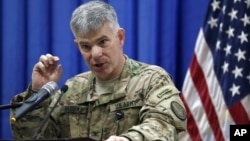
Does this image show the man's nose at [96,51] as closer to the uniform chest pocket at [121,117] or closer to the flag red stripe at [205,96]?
the uniform chest pocket at [121,117]

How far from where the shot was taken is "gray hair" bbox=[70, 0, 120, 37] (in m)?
1.84

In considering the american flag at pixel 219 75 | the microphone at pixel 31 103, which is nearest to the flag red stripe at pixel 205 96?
the american flag at pixel 219 75

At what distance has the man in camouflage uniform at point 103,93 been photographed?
1816 millimetres

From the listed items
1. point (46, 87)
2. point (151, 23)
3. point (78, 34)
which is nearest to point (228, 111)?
point (151, 23)

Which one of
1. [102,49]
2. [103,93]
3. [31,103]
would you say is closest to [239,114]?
[103,93]

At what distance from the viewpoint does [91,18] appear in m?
1.84

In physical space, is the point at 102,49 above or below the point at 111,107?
above

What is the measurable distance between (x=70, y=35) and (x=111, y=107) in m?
1.15

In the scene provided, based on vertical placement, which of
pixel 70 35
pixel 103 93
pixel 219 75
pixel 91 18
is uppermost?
pixel 70 35

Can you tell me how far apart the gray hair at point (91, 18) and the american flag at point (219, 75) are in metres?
0.97

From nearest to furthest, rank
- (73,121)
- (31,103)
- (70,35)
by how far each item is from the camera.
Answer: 1. (31,103)
2. (73,121)
3. (70,35)

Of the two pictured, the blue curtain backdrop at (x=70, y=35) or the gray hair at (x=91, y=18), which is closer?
the gray hair at (x=91, y=18)

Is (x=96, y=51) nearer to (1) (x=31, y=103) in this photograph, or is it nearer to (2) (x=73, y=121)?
(2) (x=73, y=121)

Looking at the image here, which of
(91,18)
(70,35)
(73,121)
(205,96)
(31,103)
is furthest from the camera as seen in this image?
(70,35)
